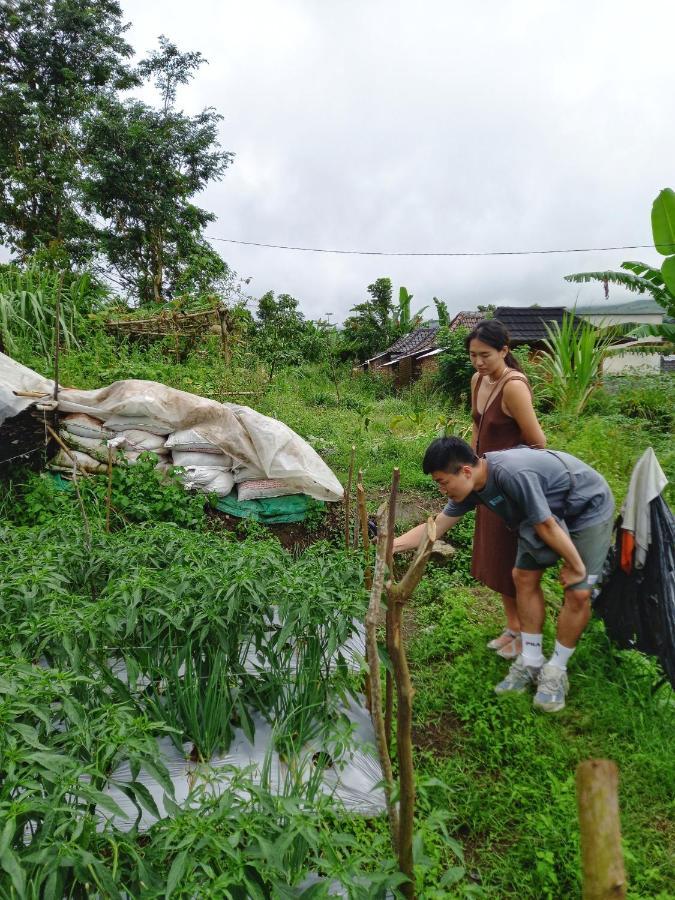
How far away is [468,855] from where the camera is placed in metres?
1.74

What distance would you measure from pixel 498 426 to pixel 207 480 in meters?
2.37

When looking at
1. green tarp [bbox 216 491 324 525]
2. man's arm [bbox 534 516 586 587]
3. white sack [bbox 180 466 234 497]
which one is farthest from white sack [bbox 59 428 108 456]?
man's arm [bbox 534 516 586 587]

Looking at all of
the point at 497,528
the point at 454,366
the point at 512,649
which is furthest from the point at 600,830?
the point at 454,366

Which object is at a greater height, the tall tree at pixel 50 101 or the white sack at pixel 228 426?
the tall tree at pixel 50 101

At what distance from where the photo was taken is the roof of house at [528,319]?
12.4 metres

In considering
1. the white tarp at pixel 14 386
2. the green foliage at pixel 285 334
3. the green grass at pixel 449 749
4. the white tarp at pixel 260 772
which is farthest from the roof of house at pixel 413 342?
the white tarp at pixel 260 772

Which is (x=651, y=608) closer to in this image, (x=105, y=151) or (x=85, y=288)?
(x=85, y=288)

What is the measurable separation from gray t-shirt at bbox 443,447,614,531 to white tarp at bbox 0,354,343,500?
202cm

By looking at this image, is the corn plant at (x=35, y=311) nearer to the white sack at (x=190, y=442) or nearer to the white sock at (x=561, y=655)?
the white sack at (x=190, y=442)

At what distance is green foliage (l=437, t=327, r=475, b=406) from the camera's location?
38.1ft

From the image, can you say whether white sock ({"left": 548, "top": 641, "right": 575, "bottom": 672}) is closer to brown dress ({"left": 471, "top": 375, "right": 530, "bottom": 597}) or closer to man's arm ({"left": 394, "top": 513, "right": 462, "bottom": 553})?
brown dress ({"left": 471, "top": 375, "right": 530, "bottom": 597})

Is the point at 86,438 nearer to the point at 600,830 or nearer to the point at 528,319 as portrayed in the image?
the point at 600,830

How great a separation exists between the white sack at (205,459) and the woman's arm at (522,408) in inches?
94.7

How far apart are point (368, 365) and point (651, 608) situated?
18.4 meters
